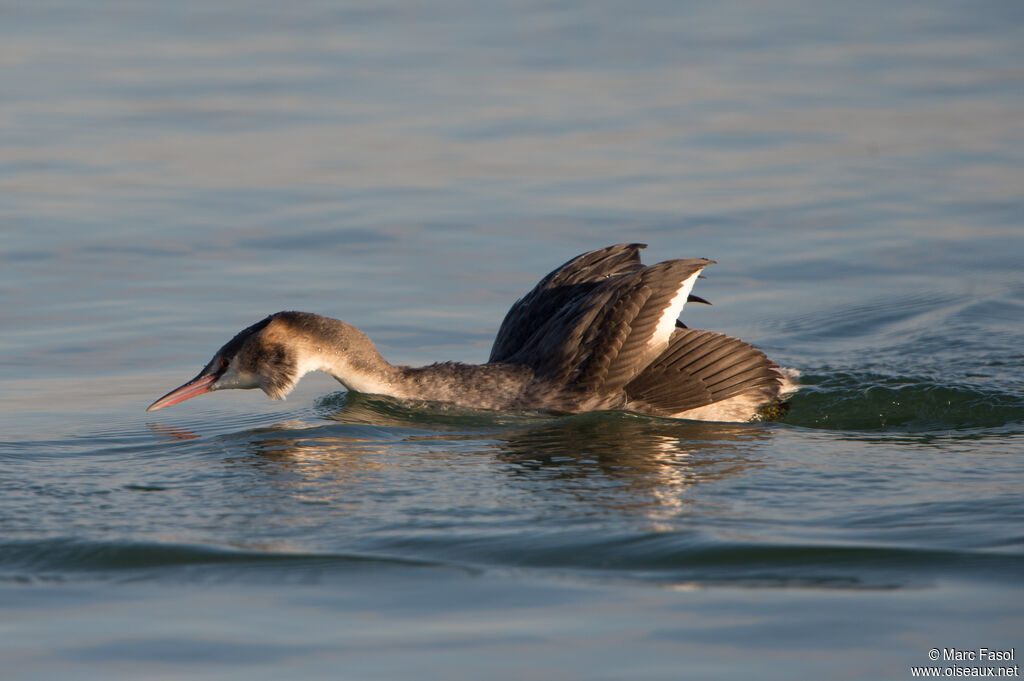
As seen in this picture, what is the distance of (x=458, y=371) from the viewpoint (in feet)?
26.8

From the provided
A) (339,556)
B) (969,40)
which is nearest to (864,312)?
(339,556)

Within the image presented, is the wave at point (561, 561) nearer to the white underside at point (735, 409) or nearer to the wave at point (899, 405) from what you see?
the wave at point (899, 405)

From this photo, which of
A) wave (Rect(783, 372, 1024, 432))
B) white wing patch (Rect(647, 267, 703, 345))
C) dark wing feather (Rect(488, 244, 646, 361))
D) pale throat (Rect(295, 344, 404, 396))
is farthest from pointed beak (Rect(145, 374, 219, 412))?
wave (Rect(783, 372, 1024, 432))

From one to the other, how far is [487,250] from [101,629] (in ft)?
22.8

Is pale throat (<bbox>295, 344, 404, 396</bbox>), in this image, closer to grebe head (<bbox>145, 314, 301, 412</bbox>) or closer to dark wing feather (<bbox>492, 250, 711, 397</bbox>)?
grebe head (<bbox>145, 314, 301, 412</bbox>)

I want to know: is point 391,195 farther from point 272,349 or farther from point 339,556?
point 339,556

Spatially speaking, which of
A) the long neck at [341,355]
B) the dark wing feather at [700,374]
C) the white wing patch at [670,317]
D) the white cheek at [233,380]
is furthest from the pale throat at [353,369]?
the white wing patch at [670,317]

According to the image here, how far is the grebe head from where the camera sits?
8047 millimetres

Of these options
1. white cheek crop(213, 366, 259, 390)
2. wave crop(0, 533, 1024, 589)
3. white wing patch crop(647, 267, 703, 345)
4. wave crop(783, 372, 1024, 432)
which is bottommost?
wave crop(0, 533, 1024, 589)

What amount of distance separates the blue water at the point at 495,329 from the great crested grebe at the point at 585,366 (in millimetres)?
171

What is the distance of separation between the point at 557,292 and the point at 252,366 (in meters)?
1.89

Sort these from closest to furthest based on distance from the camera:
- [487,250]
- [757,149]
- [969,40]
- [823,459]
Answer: [823,459] < [487,250] < [757,149] < [969,40]

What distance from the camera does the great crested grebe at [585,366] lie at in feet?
26.3

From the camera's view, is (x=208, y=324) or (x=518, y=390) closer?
(x=518, y=390)
